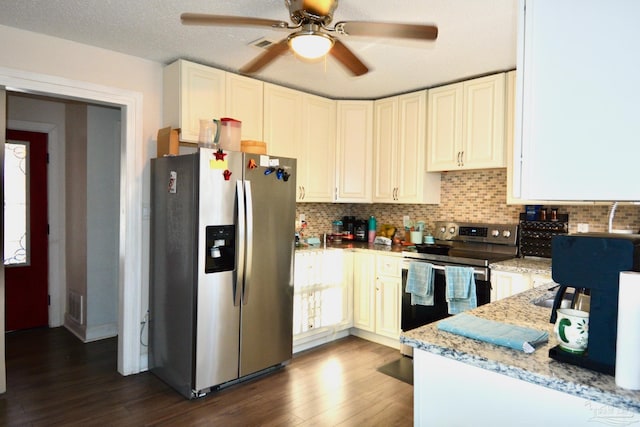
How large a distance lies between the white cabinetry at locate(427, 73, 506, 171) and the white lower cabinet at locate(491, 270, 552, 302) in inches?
35.1

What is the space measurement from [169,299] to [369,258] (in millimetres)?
1819

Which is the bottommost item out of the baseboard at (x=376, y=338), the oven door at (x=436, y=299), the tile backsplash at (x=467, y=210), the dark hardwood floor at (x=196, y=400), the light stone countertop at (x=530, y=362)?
the dark hardwood floor at (x=196, y=400)

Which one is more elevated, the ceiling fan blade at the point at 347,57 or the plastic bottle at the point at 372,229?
the ceiling fan blade at the point at 347,57

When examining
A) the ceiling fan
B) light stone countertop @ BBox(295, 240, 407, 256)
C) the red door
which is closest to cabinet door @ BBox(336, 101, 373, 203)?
light stone countertop @ BBox(295, 240, 407, 256)

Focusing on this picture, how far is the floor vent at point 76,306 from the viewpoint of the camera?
3.93 meters

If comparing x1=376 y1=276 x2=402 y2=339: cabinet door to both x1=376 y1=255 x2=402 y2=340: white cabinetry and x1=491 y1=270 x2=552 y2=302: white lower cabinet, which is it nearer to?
x1=376 y1=255 x2=402 y2=340: white cabinetry

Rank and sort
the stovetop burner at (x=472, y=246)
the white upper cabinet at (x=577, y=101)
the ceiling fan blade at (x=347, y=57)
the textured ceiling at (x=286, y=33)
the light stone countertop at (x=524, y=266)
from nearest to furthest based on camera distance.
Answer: the white upper cabinet at (x=577, y=101) < the ceiling fan blade at (x=347, y=57) < the textured ceiling at (x=286, y=33) < the light stone countertop at (x=524, y=266) < the stovetop burner at (x=472, y=246)

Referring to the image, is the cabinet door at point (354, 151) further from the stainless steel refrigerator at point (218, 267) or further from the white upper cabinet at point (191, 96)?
the white upper cabinet at point (191, 96)

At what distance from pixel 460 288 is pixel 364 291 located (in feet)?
3.42

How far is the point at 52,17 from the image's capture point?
2473 millimetres

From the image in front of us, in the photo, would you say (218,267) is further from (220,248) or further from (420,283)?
(420,283)

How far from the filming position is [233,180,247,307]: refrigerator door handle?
2.84 metres

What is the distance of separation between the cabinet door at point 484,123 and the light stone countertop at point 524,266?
776mm

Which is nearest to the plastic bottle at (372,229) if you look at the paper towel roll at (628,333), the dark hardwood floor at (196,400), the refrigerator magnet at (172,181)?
the dark hardwood floor at (196,400)
